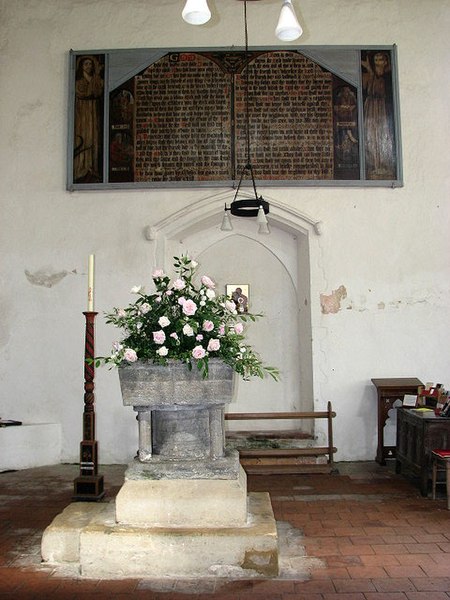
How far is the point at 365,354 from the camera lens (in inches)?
283

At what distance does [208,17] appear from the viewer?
3.70m

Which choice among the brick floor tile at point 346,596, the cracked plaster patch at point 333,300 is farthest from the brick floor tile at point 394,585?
the cracked plaster patch at point 333,300

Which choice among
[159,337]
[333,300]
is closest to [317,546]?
[159,337]

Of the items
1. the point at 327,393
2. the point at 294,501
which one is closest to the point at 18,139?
the point at 327,393

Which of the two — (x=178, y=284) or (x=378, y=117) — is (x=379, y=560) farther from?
(x=378, y=117)

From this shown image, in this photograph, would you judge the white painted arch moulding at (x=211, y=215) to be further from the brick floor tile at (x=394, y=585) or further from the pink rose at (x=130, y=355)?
the brick floor tile at (x=394, y=585)

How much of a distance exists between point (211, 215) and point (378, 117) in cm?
249

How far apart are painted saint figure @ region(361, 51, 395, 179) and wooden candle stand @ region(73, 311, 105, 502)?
13.8ft

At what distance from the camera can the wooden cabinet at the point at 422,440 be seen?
17.7 feet

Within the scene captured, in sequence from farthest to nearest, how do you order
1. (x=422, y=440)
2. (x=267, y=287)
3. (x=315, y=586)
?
(x=267, y=287) < (x=422, y=440) < (x=315, y=586)

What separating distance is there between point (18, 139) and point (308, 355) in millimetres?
4617

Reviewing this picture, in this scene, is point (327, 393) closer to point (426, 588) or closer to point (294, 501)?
point (294, 501)

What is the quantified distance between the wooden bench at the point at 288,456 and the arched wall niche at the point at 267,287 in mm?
939

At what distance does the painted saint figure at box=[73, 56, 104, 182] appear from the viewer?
7340 millimetres
